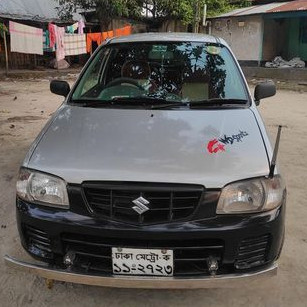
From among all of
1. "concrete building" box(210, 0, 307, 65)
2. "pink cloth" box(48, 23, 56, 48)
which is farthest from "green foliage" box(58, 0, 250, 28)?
"pink cloth" box(48, 23, 56, 48)

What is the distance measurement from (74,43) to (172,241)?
17882 mm

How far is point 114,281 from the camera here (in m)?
2.34

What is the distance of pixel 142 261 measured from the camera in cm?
236

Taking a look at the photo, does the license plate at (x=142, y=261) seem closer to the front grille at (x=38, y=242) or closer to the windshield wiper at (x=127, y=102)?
the front grille at (x=38, y=242)

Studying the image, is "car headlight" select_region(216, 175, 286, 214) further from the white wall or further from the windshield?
the white wall

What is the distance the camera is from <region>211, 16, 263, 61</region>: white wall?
1841 centimetres

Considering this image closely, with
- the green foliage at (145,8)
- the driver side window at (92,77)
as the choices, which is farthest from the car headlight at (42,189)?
the green foliage at (145,8)

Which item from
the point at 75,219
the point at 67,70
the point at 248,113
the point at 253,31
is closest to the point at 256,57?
the point at 253,31

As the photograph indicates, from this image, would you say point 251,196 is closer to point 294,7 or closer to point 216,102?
point 216,102

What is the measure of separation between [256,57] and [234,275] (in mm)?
17566

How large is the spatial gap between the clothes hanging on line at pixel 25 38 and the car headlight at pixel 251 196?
52.3ft

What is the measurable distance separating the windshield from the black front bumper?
129 cm

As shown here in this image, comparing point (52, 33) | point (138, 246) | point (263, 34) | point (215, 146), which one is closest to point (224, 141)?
point (215, 146)

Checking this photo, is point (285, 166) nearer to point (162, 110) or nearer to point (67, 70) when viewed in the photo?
point (162, 110)
